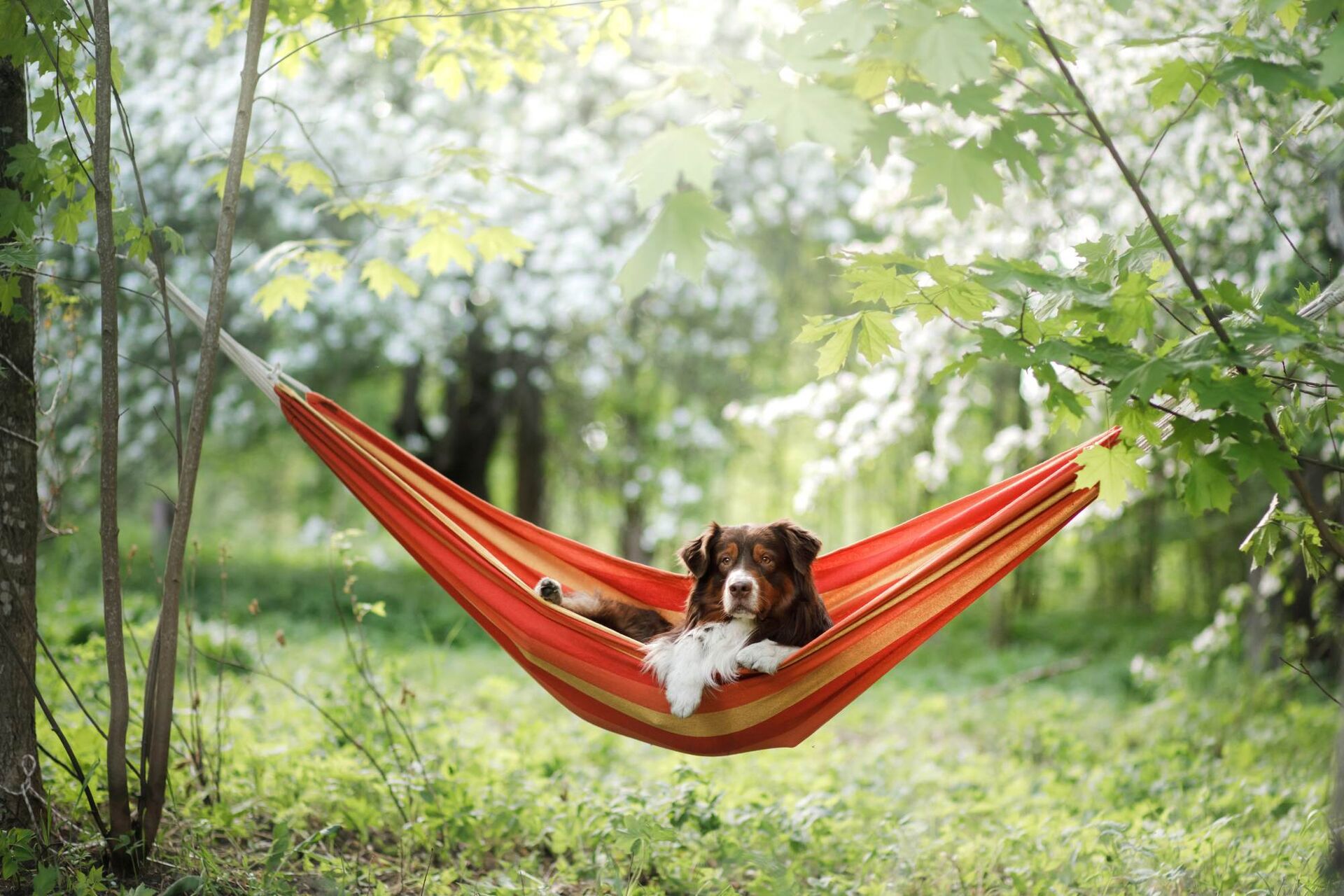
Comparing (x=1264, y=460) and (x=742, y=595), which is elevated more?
(x=1264, y=460)

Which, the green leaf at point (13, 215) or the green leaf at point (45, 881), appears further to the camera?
the green leaf at point (13, 215)

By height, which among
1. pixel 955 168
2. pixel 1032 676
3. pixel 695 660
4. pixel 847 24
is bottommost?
pixel 1032 676

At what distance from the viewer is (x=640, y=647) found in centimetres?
219

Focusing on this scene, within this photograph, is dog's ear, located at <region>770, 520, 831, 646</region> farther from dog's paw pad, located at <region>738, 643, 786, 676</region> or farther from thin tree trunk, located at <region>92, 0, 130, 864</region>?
thin tree trunk, located at <region>92, 0, 130, 864</region>

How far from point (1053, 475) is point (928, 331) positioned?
296cm

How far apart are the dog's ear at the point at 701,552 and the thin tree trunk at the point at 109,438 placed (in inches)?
46.8

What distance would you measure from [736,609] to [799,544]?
224mm

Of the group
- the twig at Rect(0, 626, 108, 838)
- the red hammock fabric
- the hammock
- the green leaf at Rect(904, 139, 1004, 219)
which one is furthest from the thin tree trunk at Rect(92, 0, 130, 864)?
the green leaf at Rect(904, 139, 1004, 219)

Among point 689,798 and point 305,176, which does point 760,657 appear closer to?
point 689,798

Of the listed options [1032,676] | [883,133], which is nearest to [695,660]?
[883,133]

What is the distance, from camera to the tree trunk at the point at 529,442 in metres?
8.56

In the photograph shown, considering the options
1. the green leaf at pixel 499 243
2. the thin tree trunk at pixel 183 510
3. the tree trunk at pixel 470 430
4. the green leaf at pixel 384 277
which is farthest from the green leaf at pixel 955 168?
the tree trunk at pixel 470 430

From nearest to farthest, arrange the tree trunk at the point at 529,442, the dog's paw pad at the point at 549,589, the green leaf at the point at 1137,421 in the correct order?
the green leaf at the point at 1137,421, the dog's paw pad at the point at 549,589, the tree trunk at the point at 529,442

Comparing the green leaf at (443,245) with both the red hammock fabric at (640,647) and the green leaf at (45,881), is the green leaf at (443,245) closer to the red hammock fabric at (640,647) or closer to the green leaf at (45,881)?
the red hammock fabric at (640,647)
